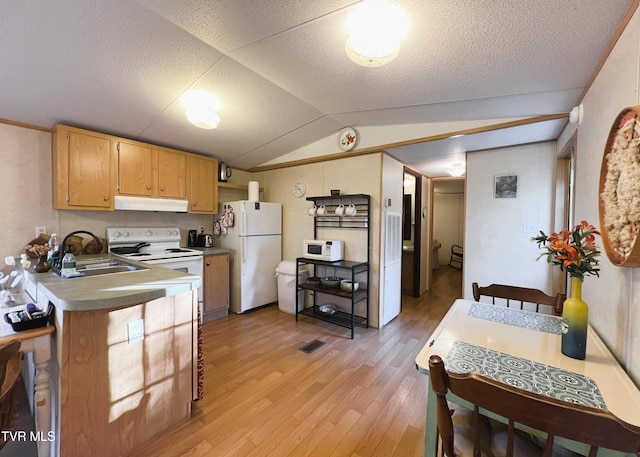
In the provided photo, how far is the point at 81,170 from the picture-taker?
8.77 ft

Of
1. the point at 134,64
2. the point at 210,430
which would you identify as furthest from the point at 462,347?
the point at 134,64

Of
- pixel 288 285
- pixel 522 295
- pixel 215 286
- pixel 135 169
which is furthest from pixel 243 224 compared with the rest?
pixel 522 295

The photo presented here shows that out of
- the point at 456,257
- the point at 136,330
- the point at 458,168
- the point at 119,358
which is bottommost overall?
the point at 456,257

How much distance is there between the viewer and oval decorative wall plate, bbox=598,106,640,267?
101 cm

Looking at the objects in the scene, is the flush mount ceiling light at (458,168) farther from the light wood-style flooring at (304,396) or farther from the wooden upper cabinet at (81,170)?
the wooden upper cabinet at (81,170)

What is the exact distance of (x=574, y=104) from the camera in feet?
6.45

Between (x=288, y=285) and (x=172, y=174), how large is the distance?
6.86 feet

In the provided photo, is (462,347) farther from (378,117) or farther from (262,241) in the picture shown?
(262,241)

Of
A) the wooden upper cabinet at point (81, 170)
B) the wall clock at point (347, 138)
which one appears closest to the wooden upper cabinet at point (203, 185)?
the wooden upper cabinet at point (81, 170)

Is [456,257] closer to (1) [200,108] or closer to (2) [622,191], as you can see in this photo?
(2) [622,191]

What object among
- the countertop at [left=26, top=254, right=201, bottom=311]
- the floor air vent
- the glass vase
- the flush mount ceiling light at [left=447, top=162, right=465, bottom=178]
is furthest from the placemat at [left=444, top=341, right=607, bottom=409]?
the flush mount ceiling light at [left=447, top=162, right=465, bottom=178]

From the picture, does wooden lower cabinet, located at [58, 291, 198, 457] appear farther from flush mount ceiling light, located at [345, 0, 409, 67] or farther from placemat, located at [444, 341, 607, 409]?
flush mount ceiling light, located at [345, 0, 409, 67]

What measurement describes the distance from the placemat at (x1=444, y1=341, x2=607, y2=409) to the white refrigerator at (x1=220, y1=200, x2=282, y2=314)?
299cm

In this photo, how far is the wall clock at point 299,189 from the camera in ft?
12.8
